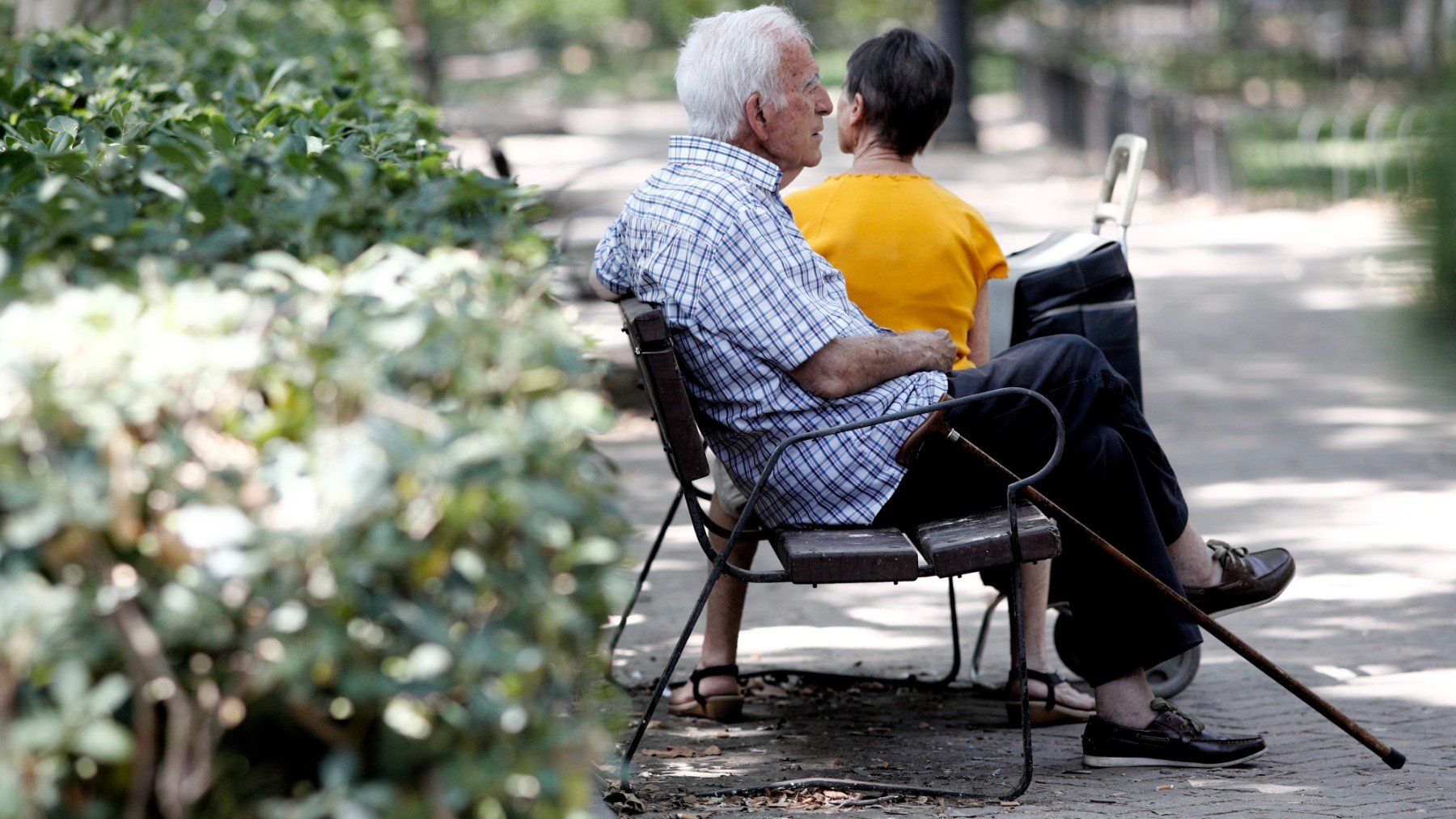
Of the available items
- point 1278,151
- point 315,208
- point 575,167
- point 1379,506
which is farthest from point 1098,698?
point 575,167

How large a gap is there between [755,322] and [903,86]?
0.87 m

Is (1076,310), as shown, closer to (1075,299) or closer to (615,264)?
(1075,299)

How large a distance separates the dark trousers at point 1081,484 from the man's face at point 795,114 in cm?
65

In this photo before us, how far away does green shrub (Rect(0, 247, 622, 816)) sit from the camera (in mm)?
1705

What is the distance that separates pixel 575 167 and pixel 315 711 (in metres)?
17.7

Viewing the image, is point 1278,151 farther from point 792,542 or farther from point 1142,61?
point 1142,61

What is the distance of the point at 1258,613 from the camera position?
5.06 meters

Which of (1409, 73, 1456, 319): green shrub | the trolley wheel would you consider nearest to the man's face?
the trolley wheel

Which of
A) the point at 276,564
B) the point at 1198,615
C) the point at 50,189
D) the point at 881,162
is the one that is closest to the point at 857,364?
the point at 881,162

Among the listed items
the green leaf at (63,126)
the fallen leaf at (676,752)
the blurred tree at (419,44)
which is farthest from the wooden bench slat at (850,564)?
the blurred tree at (419,44)

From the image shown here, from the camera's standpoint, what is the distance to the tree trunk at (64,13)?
332 inches

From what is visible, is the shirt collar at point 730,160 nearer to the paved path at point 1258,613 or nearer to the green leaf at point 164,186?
the paved path at point 1258,613

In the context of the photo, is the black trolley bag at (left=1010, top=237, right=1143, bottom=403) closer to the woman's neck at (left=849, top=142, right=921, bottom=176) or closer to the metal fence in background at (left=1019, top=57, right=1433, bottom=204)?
the woman's neck at (left=849, top=142, right=921, bottom=176)

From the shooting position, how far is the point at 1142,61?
1158 inches
